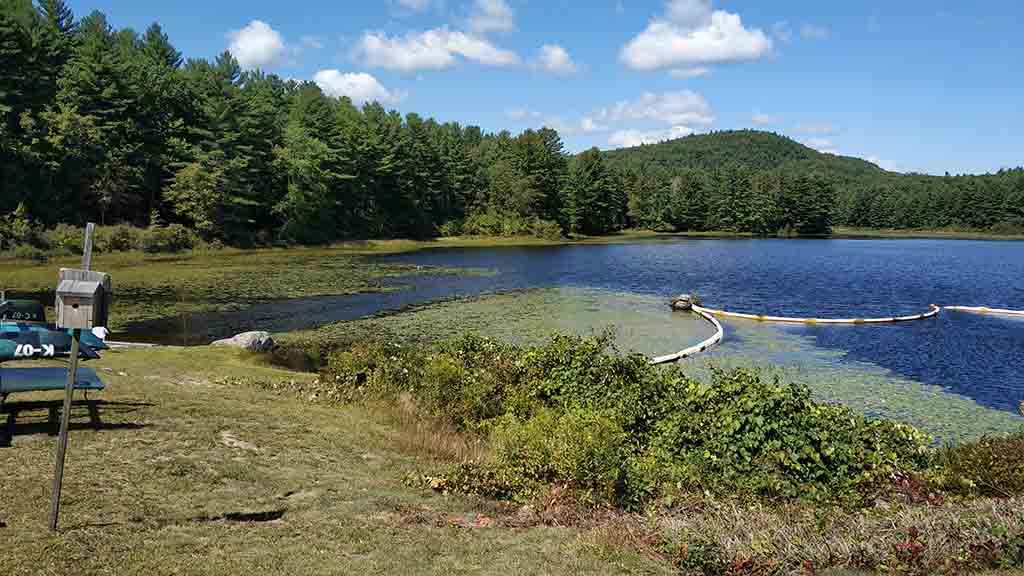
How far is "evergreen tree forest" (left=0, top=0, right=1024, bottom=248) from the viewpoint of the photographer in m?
67.9

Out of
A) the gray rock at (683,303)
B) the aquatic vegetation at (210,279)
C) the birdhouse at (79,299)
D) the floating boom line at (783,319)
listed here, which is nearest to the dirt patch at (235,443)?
the birdhouse at (79,299)

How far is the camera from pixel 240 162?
260 feet

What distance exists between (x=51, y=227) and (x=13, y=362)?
58.8 meters

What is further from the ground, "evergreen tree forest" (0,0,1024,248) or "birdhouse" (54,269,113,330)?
"evergreen tree forest" (0,0,1024,248)

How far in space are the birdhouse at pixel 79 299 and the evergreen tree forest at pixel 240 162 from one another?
62.2 metres

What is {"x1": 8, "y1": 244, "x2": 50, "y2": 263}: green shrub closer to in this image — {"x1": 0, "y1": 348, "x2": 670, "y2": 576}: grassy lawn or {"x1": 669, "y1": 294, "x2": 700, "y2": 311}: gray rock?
{"x1": 669, "y1": 294, "x2": 700, "y2": 311}: gray rock

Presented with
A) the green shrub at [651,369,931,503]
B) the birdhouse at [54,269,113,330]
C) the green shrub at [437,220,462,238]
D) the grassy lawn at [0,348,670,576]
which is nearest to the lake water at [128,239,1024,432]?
the green shrub at [651,369,931,503]

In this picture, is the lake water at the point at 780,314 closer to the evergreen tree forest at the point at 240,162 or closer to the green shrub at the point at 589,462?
the green shrub at the point at 589,462

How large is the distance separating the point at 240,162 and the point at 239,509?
7832 centimetres

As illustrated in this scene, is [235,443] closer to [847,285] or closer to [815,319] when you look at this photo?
[815,319]

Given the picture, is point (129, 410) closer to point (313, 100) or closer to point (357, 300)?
point (357, 300)

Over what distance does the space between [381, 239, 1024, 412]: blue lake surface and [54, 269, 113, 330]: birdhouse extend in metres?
27.2

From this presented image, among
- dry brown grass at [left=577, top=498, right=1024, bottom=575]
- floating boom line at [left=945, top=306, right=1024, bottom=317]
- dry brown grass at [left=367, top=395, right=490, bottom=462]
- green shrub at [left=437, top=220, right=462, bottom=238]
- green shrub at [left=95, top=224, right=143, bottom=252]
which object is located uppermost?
green shrub at [left=437, top=220, right=462, bottom=238]

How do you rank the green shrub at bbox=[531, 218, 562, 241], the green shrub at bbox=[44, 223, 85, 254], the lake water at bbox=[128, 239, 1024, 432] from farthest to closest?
1. the green shrub at bbox=[531, 218, 562, 241]
2. the green shrub at bbox=[44, 223, 85, 254]
3. the lake water at bbox=[128, 239, 1024, 432]
